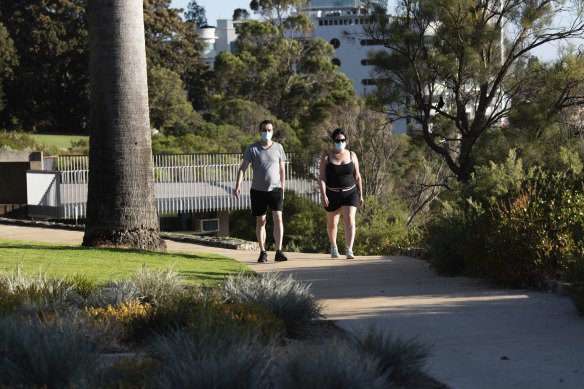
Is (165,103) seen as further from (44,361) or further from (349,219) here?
(44,361)

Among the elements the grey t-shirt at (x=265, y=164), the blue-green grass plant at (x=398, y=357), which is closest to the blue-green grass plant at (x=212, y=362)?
the blue-green grass plant at (x=398, y=357)

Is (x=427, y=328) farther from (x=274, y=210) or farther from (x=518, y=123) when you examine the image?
(x=518, y=123)

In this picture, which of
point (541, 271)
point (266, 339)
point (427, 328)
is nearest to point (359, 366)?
point (266, 339)

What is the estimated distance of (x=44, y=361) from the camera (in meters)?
5.86

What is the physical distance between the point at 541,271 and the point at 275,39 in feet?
222

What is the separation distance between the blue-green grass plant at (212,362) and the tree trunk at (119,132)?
322 inches

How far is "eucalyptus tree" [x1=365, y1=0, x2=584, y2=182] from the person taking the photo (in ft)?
90.2

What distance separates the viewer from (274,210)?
13.8 metres

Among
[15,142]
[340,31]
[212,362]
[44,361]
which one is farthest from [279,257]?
[340,31]

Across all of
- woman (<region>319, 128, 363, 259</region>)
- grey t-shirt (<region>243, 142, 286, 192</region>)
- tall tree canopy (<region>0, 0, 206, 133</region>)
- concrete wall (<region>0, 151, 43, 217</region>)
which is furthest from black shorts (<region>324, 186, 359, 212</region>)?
tall tree canopy (<region>0, 0, 206, 133</region>)

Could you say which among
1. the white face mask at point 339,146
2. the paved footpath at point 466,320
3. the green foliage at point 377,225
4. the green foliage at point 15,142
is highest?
the green foliage at point 15,142

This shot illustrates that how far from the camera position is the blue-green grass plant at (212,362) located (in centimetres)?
539

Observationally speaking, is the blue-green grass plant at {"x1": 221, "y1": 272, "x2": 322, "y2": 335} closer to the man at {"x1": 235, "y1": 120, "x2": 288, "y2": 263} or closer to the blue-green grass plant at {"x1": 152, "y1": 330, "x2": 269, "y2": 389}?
the blue-green grass plant at {"x1": 152, "y1": 330, "x2": 269, "y2": 389}

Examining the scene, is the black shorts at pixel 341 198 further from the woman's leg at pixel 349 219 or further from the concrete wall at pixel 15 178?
the concrete wall at pixel 15 178
